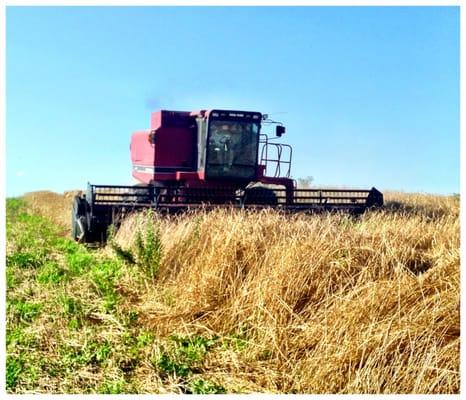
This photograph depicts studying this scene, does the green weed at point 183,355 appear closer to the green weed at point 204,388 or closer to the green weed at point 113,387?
the green weed at point 204,388

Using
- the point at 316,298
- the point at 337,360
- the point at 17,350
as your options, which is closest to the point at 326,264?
the point at 316,298

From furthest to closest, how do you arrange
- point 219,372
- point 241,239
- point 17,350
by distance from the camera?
point 241,239, point 17,350, point 219,372

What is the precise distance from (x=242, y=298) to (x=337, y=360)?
3.91ft

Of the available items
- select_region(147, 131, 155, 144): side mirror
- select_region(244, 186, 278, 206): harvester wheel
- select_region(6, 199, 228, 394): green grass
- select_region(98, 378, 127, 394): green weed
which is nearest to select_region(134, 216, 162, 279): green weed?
select_region(6, 199, 228, 394): green grass

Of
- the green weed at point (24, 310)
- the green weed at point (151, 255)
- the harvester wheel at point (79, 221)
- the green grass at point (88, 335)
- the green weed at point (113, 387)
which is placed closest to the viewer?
the green weed at point (113, 387)

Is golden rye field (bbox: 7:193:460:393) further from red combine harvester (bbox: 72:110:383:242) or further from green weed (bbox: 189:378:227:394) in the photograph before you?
red combine harvester (bbox: 72:110:383:242)

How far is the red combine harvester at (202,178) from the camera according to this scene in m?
9.55

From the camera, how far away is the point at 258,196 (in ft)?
36.4

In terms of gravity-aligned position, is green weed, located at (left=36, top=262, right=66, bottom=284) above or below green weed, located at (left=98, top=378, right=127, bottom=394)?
above

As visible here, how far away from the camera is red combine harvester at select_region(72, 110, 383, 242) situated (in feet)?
31.3

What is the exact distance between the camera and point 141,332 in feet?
14.6

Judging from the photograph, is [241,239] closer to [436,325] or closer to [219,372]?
[219,372]

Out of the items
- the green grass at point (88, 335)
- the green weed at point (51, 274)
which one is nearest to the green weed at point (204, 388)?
the green grass at point (88, 335)

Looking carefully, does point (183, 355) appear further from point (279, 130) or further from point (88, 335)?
point (279, 130)
